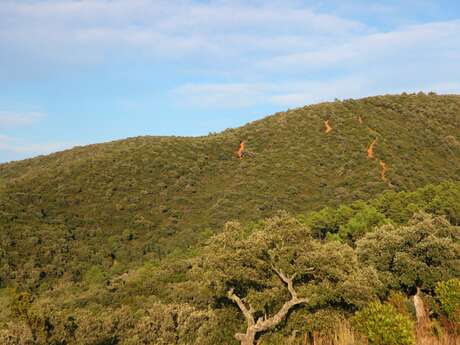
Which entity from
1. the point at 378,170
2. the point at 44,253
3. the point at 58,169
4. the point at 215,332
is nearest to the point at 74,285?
the point at 44,253

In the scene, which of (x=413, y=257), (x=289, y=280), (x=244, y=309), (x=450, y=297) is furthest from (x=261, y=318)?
(x=413, y=257)

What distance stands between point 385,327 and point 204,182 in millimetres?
54882

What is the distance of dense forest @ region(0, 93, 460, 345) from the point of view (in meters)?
16.2

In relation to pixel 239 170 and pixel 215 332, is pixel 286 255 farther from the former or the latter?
pixel 239 170

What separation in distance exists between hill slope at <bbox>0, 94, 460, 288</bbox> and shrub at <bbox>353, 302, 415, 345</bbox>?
126 feet

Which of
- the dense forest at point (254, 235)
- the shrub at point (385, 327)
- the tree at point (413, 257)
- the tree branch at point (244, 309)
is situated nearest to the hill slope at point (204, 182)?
the dense forest at point (254, 235)

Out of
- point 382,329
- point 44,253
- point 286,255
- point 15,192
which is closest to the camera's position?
point 382,329

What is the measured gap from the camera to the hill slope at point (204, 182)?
49.6 m

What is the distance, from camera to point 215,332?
16.9m

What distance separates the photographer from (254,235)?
673 inches

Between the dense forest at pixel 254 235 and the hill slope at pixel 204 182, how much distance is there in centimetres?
23

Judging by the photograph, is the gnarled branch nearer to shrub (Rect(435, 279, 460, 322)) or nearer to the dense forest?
the dense forest

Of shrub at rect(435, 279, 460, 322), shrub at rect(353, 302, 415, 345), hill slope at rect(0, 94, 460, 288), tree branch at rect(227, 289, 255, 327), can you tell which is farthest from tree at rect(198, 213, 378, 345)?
hill slope at rect(0, 94, 460, 288)

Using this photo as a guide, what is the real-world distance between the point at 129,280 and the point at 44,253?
1215 cm
